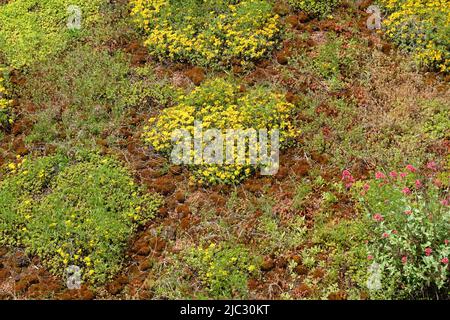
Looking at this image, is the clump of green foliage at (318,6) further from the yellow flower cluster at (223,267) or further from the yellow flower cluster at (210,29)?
the yellow flower cluster at (223,267)

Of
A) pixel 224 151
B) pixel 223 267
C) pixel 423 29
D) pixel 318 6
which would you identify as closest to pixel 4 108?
pixel 224 151

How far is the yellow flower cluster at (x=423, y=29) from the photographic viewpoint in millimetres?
9453

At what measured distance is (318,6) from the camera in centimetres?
1078

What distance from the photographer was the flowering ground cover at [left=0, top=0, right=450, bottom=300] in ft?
23.4

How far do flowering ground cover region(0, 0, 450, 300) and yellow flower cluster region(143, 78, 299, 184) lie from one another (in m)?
0.03

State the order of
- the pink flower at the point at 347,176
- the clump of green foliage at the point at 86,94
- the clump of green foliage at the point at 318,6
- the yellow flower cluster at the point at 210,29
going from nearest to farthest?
the pink flower at the point at 347,176 → the clump of green foliage at the point at 86,94 → the yellow flower cluster at the point at 210,29 → the clump of green foliage at the point at 318,6

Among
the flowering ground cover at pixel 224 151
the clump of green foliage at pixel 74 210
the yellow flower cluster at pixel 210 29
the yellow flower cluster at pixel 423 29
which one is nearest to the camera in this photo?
the flowering ground cover at pixel 224 151

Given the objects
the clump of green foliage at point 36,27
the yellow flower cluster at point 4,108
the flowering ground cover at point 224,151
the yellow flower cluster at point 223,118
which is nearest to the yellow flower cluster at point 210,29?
the flowering ground cover at point 224,151

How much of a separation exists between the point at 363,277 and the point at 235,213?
1987 millimetres

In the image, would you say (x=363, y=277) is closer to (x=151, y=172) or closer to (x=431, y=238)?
(x=431, y=238)

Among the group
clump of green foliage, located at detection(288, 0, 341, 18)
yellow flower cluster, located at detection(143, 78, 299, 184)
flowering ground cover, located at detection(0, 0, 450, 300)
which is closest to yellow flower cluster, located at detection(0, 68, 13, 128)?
flowering ground cover, located at detection(0, 0, 450, 300)

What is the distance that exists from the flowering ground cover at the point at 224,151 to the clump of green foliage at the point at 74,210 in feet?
0.09

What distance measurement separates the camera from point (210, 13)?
419 inches

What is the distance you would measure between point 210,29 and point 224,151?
3.09 meters
